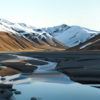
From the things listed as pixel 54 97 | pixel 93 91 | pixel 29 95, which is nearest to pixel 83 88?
pixel 93 91

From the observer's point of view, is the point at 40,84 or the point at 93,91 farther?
the point at 40,84

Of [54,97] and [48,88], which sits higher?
[48,88]

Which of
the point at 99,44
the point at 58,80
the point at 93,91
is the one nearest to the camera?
the point at 93,91

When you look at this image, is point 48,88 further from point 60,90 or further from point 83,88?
point 83,88

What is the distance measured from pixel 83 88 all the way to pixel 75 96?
5479 mm

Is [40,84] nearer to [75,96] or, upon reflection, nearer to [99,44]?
[75,96]

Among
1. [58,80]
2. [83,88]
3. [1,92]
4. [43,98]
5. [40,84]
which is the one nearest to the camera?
[43,98]

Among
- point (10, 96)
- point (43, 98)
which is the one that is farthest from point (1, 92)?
point (43, 98)

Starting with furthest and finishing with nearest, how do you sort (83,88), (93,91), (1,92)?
(83,88) < (93,91) < (1,92)

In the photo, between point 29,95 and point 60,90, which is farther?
point 60,90

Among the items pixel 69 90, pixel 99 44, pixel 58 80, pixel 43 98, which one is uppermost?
pixel 99 44

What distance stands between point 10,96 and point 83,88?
13.6m

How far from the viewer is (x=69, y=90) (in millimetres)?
33625

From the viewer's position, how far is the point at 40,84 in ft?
126
